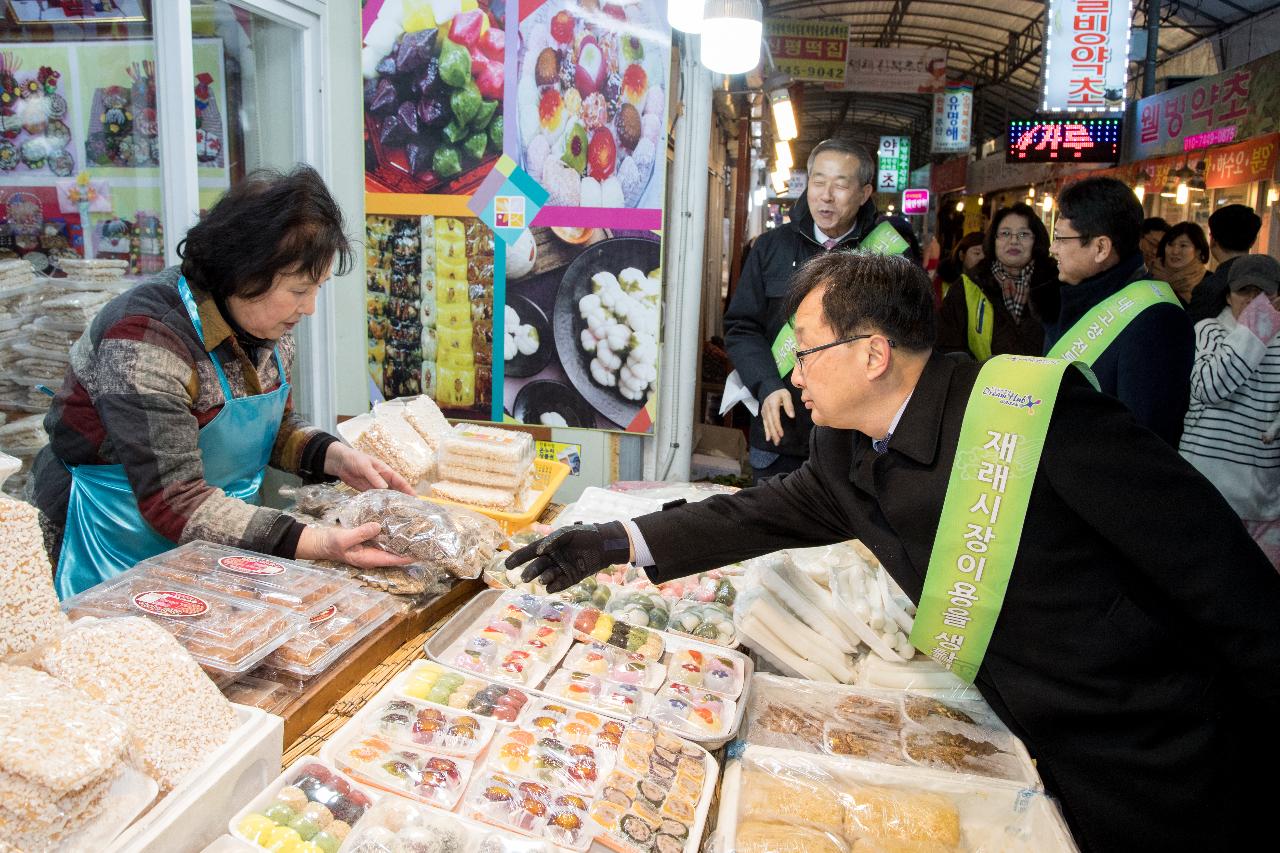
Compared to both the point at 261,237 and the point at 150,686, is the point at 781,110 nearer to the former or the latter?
the point at 261,237

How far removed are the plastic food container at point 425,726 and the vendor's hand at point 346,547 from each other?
0.46m

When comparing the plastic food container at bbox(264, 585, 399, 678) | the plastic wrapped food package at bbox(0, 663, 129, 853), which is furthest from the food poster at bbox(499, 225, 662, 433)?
the plastic wrapped food package at bbox(0, 663, 129, 853)

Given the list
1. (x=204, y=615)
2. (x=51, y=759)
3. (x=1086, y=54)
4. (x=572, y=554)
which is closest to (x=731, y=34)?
(x=572, y=554)

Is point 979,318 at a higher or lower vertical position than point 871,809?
higher

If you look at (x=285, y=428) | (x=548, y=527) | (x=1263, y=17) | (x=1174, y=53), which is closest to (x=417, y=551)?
(x=548, y=527)

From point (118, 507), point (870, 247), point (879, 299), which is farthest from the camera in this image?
point (870, 247)

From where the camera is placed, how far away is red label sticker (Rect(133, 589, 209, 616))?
5.12 ft

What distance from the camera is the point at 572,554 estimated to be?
1.97 metres

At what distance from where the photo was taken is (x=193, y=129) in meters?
3.22

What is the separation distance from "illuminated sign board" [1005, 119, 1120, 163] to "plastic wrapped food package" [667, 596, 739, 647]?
33.6 feet

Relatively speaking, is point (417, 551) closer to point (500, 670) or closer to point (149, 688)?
point (500, 670)

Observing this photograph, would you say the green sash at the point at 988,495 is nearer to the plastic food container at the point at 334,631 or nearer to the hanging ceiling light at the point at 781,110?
the plastic food container at the point at 334,631

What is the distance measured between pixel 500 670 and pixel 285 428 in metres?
1.22

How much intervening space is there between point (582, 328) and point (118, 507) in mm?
2298
